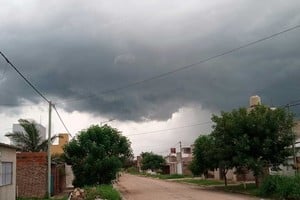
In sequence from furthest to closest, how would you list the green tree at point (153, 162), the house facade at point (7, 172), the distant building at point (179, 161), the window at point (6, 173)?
the green tree at point (153, 162), the distant building at point (179, 161), the window at point (6, 173), the house facade at point (7, 172)

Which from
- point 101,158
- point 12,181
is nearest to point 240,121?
point 101,158

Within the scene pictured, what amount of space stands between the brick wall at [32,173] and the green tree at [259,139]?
539 inches

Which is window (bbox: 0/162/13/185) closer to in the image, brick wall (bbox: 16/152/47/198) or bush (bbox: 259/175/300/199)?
brick wall (bbox: 16/152/47/198)

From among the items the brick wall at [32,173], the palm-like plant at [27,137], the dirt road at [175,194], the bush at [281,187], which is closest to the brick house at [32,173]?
the brick wall at [32,173]

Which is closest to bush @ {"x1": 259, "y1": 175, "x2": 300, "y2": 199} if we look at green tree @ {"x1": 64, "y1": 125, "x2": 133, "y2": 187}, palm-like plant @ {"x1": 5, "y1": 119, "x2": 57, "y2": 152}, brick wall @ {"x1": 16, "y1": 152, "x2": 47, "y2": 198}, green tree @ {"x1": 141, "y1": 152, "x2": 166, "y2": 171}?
green tree @ {"x1": 64, "y1": 125, "x2": 133, "y2": 187}

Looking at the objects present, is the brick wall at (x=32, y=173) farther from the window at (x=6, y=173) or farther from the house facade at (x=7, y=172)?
the window at (x=6, y=173)

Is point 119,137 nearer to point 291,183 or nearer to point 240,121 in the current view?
point 240,121

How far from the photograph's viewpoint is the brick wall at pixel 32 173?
33750 mm

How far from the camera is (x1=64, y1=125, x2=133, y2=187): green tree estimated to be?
3925 cm

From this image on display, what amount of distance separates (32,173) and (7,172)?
793 centimetres

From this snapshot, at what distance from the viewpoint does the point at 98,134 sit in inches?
1603

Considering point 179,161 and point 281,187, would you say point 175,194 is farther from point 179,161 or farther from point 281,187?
point 179,161

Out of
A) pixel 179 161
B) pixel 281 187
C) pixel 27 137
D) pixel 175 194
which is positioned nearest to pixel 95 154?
pixel 175 194

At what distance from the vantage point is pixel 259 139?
119 ft
